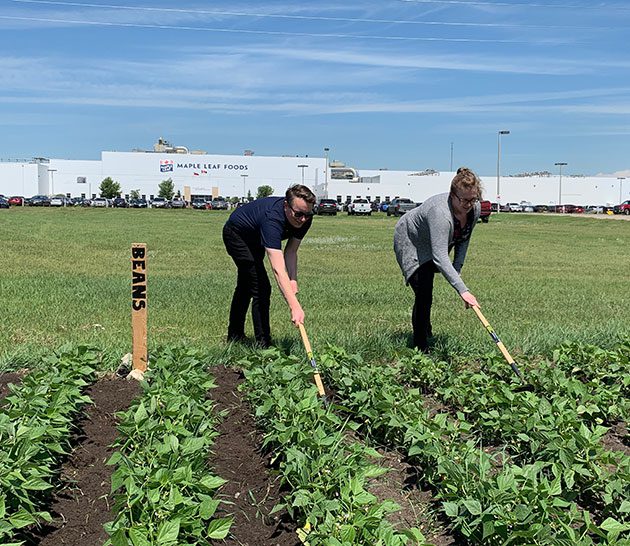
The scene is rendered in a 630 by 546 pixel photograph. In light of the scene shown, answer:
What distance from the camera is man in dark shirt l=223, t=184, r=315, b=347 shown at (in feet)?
18.7

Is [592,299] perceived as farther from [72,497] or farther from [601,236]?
[601,236]

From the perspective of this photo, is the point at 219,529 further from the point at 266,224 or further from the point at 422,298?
the point at 422,298

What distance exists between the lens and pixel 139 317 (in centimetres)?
577

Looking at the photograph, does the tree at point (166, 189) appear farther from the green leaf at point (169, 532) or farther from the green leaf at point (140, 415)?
the green leaf at point (169, 532)

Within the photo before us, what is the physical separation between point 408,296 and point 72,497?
304 inches

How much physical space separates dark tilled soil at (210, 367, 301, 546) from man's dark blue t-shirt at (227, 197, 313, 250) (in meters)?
1.22

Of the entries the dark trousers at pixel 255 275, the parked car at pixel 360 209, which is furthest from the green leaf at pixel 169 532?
the parked car at pixel 360 209

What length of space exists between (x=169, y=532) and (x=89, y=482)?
1.35 meters

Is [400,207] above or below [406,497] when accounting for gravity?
above

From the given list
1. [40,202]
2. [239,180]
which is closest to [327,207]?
[40,202]

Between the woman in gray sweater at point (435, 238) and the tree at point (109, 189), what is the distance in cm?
8438

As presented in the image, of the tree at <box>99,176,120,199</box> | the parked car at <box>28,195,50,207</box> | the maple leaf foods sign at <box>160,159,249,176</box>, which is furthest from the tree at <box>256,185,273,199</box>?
the parked car at <box>28,195,50,207</box>

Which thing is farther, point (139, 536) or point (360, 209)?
point (360, 209)

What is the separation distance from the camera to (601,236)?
97.9 ft
